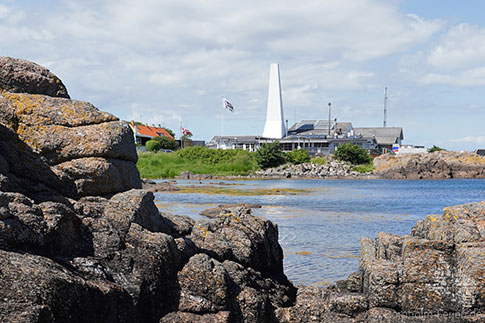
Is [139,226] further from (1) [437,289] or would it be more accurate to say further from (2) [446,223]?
(2) [446,223]

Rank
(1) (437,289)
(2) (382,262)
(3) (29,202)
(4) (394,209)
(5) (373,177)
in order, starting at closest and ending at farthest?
(3) (29,202) < (1) (437,289) < (2) (382,262) < (4) (394,209) < (5) (373,177)

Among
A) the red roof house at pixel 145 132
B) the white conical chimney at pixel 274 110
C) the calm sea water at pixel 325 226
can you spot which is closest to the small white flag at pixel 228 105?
the white conical chimney at pixel 274 110

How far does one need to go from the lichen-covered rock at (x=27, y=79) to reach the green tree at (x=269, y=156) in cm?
8193

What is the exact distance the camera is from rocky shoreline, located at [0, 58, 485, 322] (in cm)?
597

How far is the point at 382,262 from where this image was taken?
8.76 meters

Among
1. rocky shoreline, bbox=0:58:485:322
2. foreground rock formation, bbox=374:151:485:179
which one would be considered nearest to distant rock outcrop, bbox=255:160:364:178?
foreground rock formation, bbox=374:151:485:179

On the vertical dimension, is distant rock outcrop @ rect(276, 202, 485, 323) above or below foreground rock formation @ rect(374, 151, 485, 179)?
below

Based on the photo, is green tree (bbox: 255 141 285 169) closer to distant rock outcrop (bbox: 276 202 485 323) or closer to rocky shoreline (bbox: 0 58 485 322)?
rocky shoreline (bbox: 0 58 485 322)

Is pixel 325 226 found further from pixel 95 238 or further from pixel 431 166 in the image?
pixel 431 166

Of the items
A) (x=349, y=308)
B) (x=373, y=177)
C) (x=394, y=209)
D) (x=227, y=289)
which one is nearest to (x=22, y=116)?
(x=227, y=289)

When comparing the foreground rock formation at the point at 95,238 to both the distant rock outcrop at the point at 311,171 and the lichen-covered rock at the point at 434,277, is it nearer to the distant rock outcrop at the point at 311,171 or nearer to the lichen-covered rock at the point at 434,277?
the lichen-covered rock at the point at 434,277

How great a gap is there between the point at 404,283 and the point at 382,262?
1.99 feet

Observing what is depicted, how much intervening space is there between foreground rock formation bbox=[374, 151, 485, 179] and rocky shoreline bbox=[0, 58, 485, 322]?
76.5 meters

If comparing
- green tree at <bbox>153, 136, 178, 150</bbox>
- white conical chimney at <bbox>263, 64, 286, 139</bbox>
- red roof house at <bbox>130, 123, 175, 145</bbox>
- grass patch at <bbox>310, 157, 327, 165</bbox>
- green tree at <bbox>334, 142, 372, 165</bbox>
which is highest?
white conical chimney at <bbox>263, 64, 286, 139</bbox>
